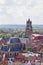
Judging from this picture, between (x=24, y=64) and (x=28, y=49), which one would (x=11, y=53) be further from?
(x=24, y=64)

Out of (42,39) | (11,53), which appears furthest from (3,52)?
(42,39)

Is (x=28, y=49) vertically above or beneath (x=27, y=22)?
beneath

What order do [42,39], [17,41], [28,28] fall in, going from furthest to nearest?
[42,39]
[28,28]
[17,41]

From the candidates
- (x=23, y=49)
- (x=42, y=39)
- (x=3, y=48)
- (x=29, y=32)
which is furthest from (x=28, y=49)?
(x=42, y=39)

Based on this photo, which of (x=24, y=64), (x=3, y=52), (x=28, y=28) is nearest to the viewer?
(x=24, y=64)

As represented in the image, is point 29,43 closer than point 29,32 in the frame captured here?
Yes

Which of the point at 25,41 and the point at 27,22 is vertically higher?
the point at 27,22

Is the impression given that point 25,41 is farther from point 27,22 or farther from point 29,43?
point 27,22

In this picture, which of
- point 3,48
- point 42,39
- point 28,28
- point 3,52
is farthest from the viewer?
point 42,39

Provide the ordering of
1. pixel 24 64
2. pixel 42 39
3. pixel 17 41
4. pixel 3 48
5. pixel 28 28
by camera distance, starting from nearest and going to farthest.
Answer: pixel 24 64 < pixel 3 48 < pixel 17 41 < pixel 28 28 < pixel 42 39
